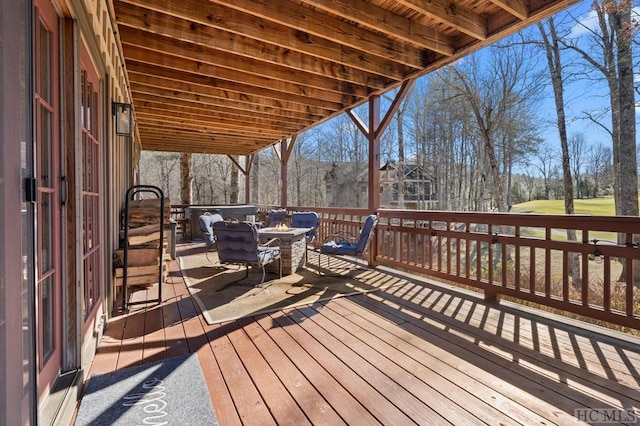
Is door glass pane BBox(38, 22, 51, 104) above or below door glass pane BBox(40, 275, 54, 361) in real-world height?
above

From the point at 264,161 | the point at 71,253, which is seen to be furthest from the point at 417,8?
the point at 264,161

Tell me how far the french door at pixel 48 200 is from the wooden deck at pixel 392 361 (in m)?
0.59

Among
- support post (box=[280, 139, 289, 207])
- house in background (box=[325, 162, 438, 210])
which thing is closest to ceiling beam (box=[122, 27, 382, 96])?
support post (box=[280, 139, 289, 207])

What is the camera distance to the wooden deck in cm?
163

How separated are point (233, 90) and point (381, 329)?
4093mm

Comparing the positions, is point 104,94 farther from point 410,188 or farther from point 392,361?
point 410,188

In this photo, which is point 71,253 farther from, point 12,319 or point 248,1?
point 248,1

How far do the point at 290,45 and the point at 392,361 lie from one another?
3.31 m

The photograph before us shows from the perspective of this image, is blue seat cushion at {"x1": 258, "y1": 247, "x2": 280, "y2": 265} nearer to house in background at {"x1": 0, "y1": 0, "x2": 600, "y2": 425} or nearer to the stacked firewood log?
the stacked firewood log

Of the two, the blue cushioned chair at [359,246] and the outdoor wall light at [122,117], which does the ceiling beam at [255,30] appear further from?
the blue cushioned chair at [359,246]

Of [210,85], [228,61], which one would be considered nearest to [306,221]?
[210,85]

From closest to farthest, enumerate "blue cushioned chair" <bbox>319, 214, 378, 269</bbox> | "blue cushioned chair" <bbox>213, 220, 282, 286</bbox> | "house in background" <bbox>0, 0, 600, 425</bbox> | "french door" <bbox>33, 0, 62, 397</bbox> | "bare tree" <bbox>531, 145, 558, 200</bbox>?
1. "house in background" <bbox>0, 0, 600, 425</bbox>
2. "french door" <bbox>33, 0, 62, 397</bbox>
3. "blue cushioned chair" <bbox>213, 220, 282, 286</bbox>
4. "blue cushioned chair" <bbox>319, 214, 378, 269</bbox>
5. "bare tree" <bbox>531, 145, 558, 200</bbox>

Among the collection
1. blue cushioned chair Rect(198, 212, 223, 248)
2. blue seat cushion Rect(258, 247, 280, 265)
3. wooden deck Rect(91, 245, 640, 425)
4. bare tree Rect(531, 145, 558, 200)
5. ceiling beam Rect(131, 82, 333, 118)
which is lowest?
wooden deck Rect(91, 245, 640, 425)

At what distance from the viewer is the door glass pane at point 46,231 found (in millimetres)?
1460
